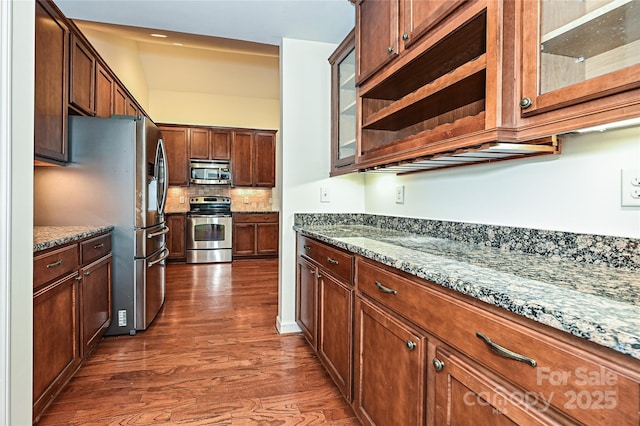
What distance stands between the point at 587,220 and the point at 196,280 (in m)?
4.34

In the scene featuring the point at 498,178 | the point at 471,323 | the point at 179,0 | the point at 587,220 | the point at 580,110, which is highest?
the point at 179,0

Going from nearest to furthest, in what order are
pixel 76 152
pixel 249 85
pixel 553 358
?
pixel 553 358, pixel 76 152, pixel 249 85

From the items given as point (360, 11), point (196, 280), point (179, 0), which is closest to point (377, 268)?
point (360, 11)

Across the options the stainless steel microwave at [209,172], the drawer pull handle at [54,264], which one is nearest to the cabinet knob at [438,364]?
the drawer pull handle at [54,264]

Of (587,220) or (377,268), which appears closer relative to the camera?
(587,220)

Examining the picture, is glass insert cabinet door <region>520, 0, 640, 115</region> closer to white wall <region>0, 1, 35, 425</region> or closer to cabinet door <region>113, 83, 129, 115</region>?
white wall <region>0, 1, 35, 425</region>

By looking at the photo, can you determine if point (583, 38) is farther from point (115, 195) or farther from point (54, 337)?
point (115, 195)

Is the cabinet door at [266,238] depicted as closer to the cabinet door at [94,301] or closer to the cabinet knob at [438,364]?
the cabinet door at [94,301]

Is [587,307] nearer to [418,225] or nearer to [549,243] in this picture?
[549,243]

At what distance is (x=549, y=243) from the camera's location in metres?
1.33

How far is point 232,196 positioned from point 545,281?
20.8 feet

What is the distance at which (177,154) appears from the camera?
20.2ft

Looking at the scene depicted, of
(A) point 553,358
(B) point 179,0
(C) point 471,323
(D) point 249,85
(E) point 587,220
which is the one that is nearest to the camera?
(A) point 553,358

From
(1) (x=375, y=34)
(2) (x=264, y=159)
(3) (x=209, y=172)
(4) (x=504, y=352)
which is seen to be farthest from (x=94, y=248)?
(2) (x=264, y=159)
